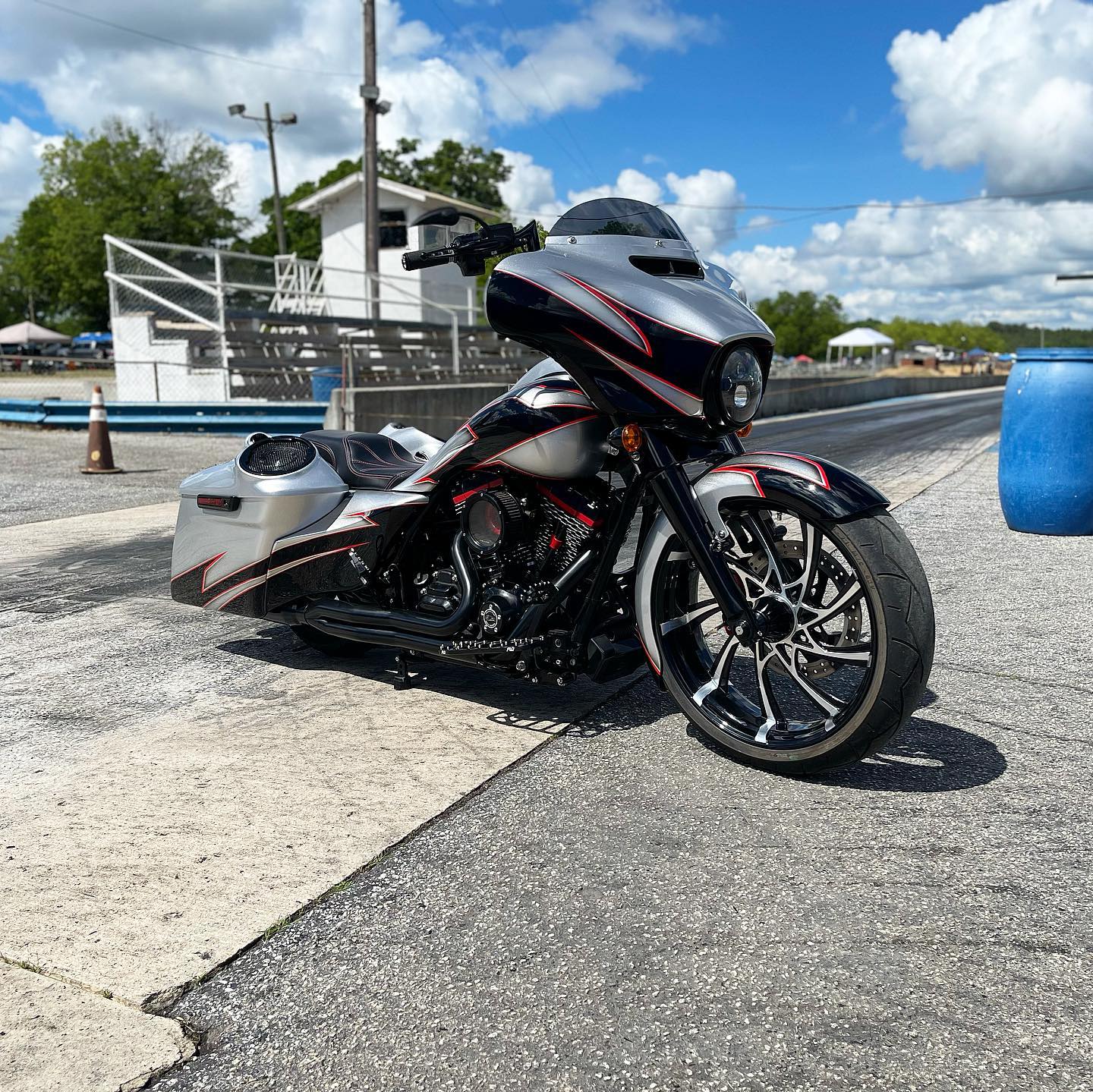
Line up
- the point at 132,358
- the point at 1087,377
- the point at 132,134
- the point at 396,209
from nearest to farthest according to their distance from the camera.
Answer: the point at 1087,377
the point at 132,358
the point at 396,209
the point at 132,134

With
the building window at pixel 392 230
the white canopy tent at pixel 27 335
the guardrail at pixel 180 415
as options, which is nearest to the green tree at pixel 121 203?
the white canopy tent at pixel 27 335

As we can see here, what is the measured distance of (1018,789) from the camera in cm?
314

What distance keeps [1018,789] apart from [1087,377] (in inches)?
208

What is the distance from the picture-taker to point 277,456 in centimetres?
448

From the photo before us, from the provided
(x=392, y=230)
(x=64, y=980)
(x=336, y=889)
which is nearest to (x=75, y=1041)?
(x=64, y=980)

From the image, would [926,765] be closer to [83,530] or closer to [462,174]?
[83,530]

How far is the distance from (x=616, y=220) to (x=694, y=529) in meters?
1.05

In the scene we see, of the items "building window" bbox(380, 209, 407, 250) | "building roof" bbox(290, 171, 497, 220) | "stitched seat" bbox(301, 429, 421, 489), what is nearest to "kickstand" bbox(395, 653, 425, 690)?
"stitched seat" bbox(301, 429, 421, 489)

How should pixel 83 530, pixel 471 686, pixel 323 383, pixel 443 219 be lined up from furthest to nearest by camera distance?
pixel 323 383 < pixel 83 530 < pixel 471 686 < pixel 443 219

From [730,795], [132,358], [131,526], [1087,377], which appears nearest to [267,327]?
[132,358]

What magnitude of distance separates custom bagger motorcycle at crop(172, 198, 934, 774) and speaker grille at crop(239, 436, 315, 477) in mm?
453

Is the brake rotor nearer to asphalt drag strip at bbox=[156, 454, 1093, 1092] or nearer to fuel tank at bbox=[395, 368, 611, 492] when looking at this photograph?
asphalt drag strip at bbox=[156, 454, 1093, 1092]

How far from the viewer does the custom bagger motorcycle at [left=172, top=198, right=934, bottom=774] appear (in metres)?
3.05

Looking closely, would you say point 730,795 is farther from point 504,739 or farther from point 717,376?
point 717,376
